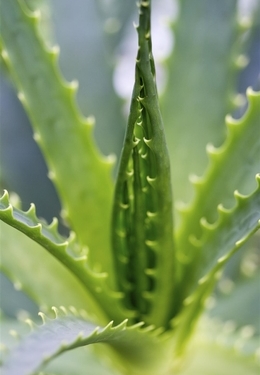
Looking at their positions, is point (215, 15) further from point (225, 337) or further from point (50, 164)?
point (225, 337)

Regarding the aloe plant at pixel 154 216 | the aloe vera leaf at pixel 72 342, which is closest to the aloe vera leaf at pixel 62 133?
the aloe plant at pixel 154 216

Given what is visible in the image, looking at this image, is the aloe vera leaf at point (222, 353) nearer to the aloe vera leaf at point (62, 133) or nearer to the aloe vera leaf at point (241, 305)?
the aloe vera leaf at point (241, 305)

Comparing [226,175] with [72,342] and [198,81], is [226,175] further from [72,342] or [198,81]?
[72,342]

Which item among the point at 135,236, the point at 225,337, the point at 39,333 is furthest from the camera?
the point at 225,337

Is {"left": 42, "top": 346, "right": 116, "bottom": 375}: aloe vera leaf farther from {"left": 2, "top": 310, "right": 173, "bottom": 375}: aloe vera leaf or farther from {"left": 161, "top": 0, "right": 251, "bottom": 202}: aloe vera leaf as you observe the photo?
{"left": 161, "top": 0, "right": 251, "bottom": 202}: aloe vera leaf

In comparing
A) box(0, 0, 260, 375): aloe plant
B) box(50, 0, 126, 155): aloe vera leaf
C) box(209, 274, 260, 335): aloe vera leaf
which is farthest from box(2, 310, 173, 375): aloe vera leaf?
box(50, 0, 126, 155): aloe vera leaf

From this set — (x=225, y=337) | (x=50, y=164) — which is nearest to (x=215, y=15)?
(x=50, y=164)
